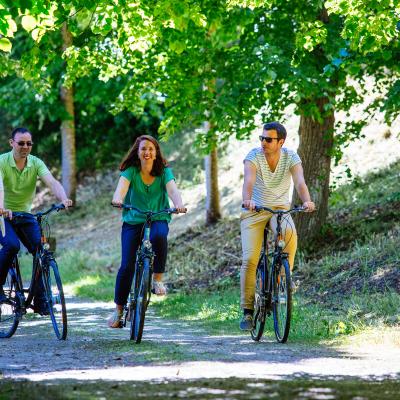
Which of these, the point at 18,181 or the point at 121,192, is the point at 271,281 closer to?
the point at 121,192

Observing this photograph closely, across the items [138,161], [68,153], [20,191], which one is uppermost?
[68,153]

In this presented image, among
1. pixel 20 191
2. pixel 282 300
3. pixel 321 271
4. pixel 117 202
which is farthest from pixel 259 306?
pixel 321 271

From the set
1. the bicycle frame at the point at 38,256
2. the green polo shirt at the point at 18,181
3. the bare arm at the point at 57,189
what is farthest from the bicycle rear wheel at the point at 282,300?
the green polo shirt at the point at 18,181

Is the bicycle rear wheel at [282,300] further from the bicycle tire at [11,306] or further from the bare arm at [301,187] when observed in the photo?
the bicycle tire at [11,306]

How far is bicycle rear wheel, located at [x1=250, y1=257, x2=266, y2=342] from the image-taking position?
9.62 m

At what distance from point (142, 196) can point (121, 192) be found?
276 millimetres

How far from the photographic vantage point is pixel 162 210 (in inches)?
372

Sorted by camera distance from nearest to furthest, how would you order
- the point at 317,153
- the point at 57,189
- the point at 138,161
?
the point at 138,161, the point at 57,189, the point at 317,153

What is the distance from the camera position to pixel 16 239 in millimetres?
10398

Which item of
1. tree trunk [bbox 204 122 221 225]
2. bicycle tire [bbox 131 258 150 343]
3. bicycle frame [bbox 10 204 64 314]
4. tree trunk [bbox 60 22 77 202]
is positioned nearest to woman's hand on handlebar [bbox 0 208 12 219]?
bicycle frame [bbox 10 204 64 314]

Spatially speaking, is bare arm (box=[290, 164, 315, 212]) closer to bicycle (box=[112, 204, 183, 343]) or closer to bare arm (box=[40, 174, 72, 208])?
bicycle (box=[112, 204, 183, 343])

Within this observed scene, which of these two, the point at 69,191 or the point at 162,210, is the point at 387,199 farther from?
the point at 69,191

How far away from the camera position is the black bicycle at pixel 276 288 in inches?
360

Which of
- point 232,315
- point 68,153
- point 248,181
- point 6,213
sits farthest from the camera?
point 68,153
